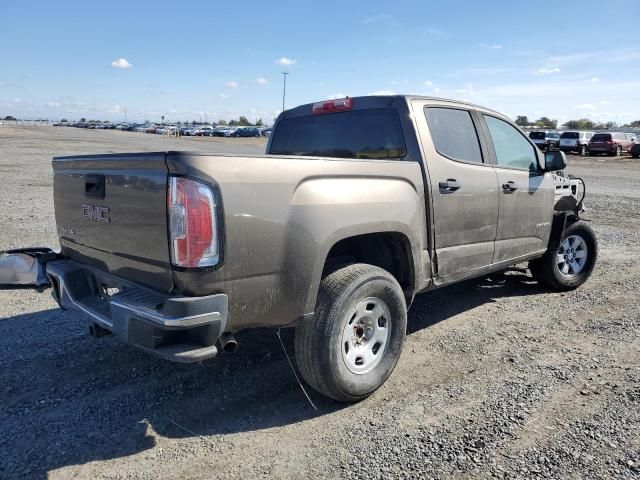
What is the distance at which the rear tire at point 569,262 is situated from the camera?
5.68 metres

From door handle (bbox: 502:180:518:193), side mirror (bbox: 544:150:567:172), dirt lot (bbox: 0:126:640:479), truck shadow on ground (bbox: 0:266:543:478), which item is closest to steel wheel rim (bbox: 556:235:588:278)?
dirt lot (bbox: 0:126:640:479)

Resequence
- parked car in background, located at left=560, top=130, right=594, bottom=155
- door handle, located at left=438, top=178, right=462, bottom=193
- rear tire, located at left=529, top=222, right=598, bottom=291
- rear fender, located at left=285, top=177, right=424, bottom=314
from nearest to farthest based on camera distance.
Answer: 1. rear fender, located at left=285, top=177, right=424, bottom=314
2. door handle, located at left=438, top=178, right=462, bottom=193
3. rear tire, located at left=529, top=222, right=598, bottom=291
4. parked car in background, located at left=560, top=130, right=594, bottom=155

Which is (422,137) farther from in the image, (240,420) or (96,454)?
(96,454)

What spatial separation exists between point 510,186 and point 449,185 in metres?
1.05

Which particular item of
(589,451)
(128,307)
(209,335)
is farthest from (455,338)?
(128,307)

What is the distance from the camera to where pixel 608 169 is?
25891mm

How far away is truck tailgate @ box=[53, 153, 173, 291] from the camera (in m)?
2.70

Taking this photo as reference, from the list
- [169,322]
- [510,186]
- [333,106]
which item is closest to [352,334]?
[169,322]

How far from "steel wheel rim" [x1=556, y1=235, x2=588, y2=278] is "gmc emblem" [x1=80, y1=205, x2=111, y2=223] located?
4.82 metres

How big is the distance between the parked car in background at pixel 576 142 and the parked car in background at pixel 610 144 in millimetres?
783

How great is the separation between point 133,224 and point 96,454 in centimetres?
129

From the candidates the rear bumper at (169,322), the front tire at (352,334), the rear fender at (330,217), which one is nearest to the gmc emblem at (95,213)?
the rear bumper at (169,322)

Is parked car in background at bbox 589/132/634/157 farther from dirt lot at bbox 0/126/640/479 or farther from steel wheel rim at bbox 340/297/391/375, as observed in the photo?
steel wheel rim at bbox 340/297/391/375

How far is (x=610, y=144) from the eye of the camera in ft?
116
